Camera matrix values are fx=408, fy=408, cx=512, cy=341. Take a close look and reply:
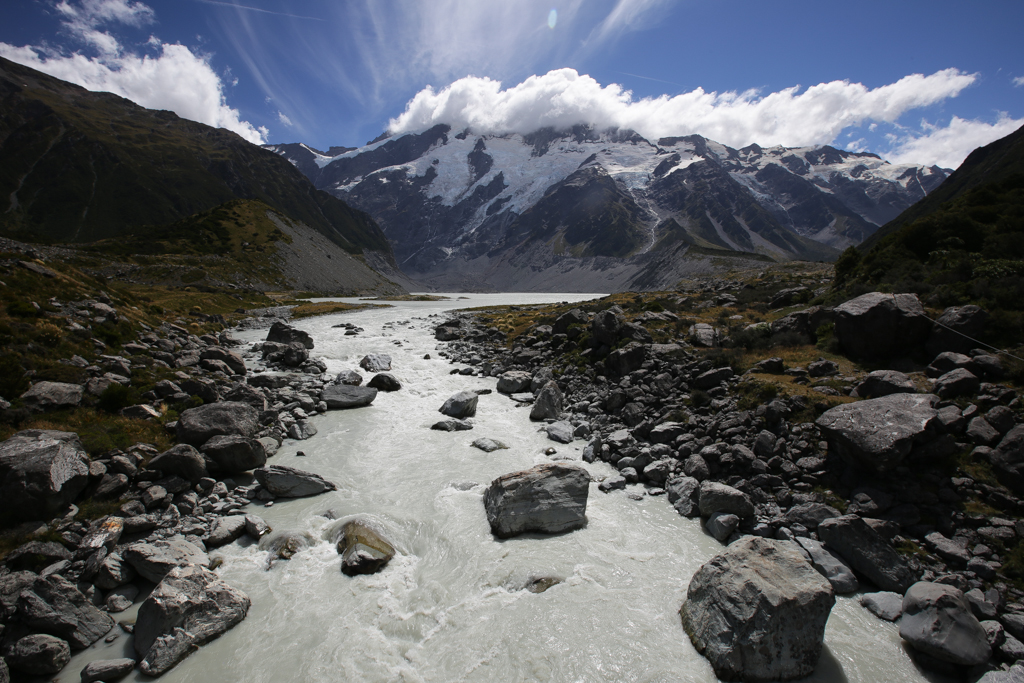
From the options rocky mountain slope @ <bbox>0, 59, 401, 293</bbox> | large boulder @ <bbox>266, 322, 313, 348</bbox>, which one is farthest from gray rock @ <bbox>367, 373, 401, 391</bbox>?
rocky mountain slope @ <bbox>0, 59, 401, 293</bbox>

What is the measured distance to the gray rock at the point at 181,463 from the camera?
13.5 m

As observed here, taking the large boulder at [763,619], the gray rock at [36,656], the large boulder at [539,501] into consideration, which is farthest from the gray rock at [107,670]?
the large boulder at [763,619]

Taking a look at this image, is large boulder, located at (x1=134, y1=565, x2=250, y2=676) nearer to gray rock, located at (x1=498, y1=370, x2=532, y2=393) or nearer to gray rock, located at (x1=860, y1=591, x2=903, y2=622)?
gray rock, located at (x1=860, y1=591, x2=903, y2=622)

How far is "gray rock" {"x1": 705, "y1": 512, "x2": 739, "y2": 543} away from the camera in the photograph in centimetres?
1220

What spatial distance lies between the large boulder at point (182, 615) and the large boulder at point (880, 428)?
17.5 meters

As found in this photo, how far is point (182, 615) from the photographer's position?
8.71 metres

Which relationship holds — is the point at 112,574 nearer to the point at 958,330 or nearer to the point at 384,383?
the point at 384,383

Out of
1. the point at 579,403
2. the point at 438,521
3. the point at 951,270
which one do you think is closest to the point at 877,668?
the point at 438,521

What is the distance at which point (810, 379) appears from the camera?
1733cm

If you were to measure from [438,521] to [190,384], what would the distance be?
14.7 m

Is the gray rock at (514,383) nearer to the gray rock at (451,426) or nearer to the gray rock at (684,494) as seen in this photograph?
the gray rock at (451,426)

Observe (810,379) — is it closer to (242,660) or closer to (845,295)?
(845,295)

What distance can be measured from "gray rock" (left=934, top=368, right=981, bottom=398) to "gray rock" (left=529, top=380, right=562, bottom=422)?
599 inches

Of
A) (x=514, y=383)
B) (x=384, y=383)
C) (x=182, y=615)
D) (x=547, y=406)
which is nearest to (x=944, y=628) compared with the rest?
(x=182, y=615)
